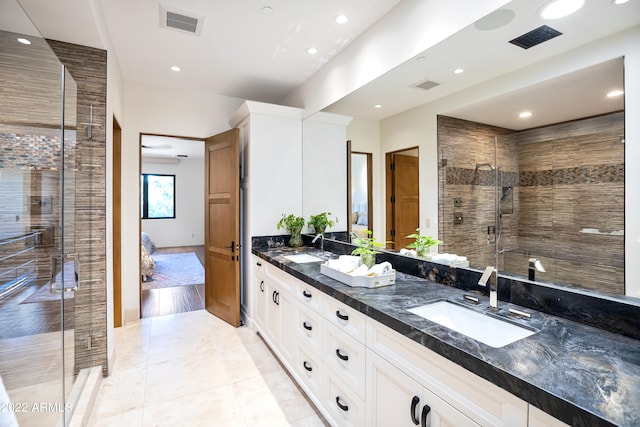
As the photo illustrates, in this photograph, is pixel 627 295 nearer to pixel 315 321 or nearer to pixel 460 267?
pixel 460 267

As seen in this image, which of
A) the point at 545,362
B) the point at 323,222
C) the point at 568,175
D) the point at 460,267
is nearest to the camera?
the point at 545,362

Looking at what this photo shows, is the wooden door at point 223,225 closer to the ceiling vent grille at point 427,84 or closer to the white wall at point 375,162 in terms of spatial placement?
the white wall at point 375,162

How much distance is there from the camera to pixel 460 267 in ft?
5.78

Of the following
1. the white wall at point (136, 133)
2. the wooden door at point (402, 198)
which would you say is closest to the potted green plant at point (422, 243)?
the wooden door at point (402, 198)

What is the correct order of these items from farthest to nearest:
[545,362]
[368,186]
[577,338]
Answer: [368,186], [577,338], [545,362]

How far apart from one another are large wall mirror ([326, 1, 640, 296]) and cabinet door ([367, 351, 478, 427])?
772mm

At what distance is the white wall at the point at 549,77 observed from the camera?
111 cm

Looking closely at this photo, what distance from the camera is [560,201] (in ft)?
4.37

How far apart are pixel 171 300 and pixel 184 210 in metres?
5.41

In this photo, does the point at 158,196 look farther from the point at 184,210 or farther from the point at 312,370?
the point at 312,370

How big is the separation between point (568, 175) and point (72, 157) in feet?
9.81

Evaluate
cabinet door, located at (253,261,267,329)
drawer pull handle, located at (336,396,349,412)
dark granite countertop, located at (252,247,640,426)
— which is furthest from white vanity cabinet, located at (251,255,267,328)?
dark granite countertop, located at (252,247,640,426)

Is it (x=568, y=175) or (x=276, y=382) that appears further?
(x=276, y=382)

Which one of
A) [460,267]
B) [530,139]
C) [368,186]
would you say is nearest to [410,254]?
[460,267]
